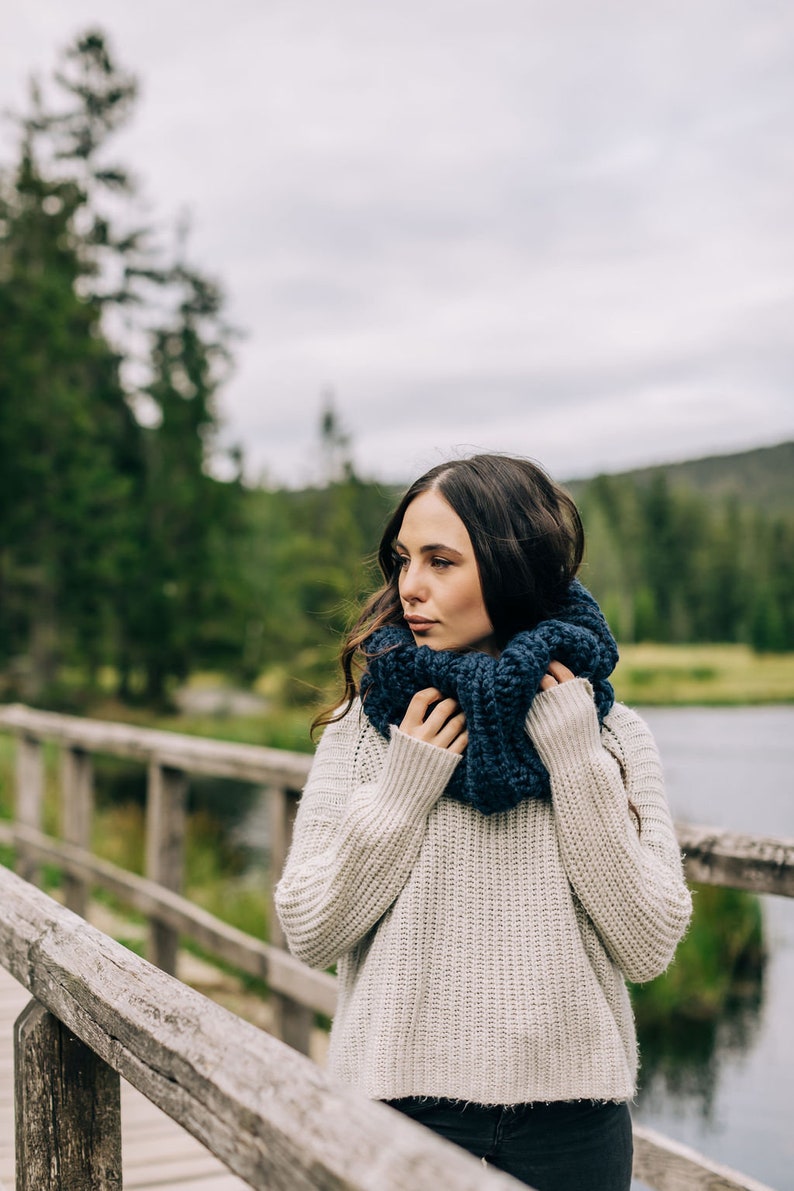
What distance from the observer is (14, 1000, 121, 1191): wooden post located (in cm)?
165

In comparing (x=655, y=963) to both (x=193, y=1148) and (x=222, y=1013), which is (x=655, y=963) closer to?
(x=222, y=1013)

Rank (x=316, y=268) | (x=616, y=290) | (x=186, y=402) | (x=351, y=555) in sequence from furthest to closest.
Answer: (x=616, y=290)
(x=316, y=268)
(x=351, y=555)
(x=186, y=402)

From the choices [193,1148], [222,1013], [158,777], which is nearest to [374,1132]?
[222,1013]

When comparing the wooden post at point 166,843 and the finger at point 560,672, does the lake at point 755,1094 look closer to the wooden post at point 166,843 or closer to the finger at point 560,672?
the wooden post at point 166,843

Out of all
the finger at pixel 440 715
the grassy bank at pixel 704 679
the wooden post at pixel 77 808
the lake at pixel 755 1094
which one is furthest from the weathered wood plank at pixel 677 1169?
the grassy bank at pixel 704 679

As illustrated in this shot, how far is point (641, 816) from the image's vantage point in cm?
166

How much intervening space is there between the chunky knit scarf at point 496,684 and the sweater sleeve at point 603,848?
0.04 metres

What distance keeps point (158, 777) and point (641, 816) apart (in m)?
3.04

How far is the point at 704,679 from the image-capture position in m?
49.8

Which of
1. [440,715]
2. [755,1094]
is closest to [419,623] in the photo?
[440,715]

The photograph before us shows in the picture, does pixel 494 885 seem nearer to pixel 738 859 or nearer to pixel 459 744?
pixel 459 744

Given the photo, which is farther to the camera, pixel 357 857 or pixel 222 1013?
pixel 357 857

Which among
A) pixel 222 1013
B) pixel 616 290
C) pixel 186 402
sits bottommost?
pixel 222 1013

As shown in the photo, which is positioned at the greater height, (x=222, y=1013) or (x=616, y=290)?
(x=616, y=290)
